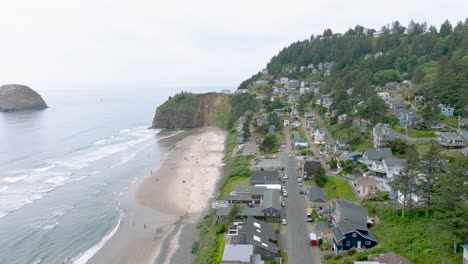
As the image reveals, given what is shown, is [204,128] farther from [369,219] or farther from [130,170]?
[369,219]

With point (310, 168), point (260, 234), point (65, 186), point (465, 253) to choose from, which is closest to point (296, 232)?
point (260, 234)

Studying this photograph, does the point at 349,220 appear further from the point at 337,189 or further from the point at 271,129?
the point at 271,129

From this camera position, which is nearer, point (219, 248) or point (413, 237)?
point (413, 237)

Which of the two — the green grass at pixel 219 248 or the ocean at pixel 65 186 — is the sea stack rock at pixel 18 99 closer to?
the ocean at pixel 65 186

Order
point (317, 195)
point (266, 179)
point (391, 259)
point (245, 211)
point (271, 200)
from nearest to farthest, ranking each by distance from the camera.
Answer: point (391, 259)
point (245, 211)
point (271, 200)
point (317, 195)
point (266, 179)

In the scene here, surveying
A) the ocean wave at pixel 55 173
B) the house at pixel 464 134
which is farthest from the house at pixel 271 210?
the ocean wave at pixel 55 173

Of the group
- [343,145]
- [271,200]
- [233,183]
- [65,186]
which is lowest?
[65,186]
